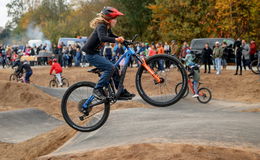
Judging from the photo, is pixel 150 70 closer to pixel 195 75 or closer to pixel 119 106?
pixel 119 106

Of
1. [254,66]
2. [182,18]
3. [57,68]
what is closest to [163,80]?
[57,68]

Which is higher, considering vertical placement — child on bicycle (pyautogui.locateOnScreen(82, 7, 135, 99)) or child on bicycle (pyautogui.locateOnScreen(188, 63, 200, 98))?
child on bicycle (pyautogui.locateOnScreen(82, 7, 135, 99))

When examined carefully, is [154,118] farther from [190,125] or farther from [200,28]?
[200,28]

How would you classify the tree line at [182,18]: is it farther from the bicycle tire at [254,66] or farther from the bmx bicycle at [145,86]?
the bmx bicycle at [145,86]

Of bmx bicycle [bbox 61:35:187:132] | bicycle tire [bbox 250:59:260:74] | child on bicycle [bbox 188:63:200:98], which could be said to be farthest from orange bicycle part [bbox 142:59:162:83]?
bicycle tire [bbox 250:59:260:74]

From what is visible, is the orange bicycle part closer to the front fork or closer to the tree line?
the front fork

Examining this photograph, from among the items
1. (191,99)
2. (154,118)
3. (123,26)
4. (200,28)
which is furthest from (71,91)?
(123,26)

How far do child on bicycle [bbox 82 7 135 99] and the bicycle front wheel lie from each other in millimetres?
368

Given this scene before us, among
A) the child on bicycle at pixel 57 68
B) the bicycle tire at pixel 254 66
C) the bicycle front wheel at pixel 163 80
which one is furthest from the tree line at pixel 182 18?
the bicycle front wheel at pixel 163 80

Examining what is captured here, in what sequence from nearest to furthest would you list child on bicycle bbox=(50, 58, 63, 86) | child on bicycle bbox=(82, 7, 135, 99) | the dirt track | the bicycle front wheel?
1. the dirt track
2. child on bicycle bbox=(82, 7, 135, 99)
3. the bicycle front wheel
4. child on bicycle bbox=(50, 58, 63, 86)

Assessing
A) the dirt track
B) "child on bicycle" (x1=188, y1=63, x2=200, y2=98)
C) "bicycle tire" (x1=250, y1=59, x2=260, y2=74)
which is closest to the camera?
the dirt track

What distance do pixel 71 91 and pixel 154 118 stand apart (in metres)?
3.04

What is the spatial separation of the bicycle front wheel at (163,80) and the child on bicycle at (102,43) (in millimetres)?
368

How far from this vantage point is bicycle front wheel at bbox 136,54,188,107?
695cm
